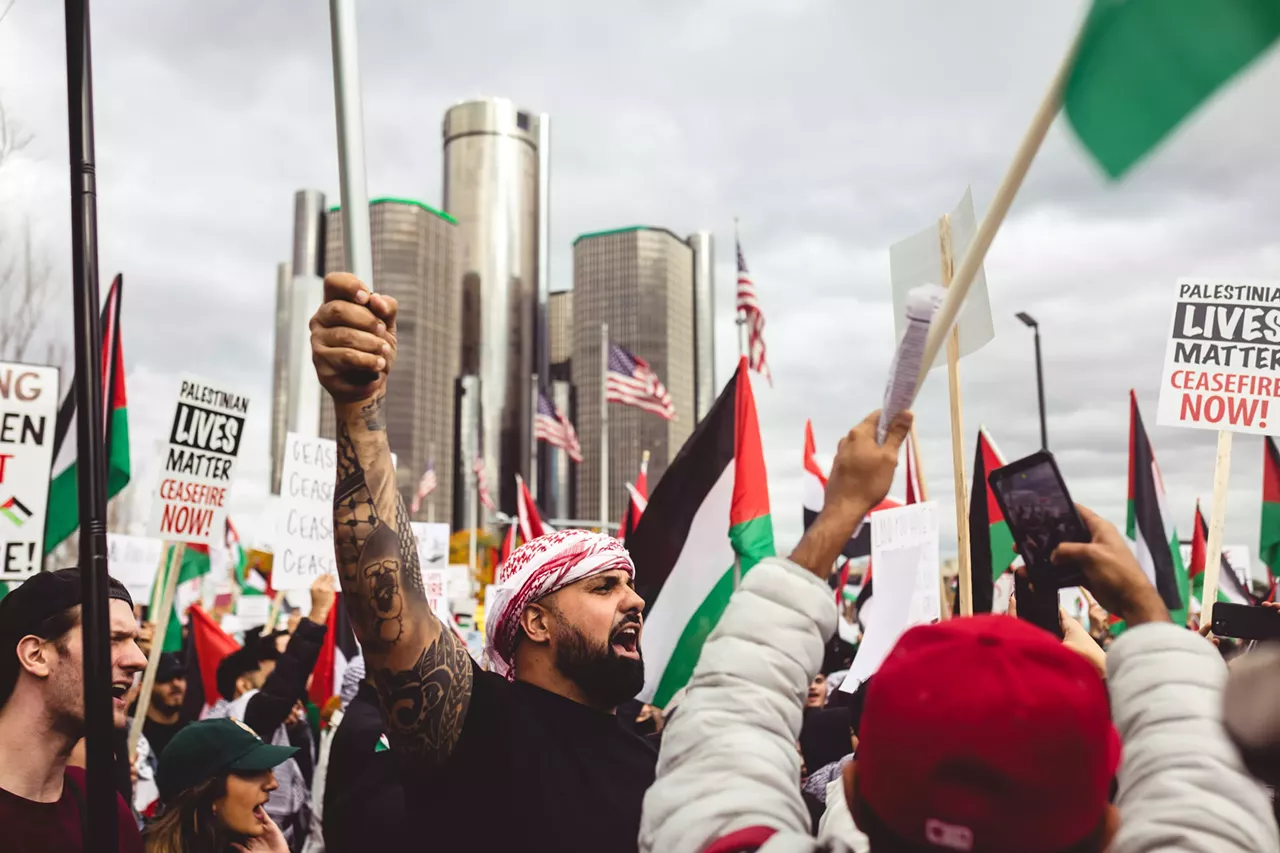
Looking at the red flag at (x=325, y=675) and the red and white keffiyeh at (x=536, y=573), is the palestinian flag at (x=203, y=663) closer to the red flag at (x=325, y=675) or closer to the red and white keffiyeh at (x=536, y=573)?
the red flag at (x=325, y=675)

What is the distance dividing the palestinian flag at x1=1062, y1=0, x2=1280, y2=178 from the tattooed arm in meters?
1.27

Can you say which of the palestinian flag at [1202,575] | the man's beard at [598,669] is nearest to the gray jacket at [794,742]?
the man's beard at [598,669]

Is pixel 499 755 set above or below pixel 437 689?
below

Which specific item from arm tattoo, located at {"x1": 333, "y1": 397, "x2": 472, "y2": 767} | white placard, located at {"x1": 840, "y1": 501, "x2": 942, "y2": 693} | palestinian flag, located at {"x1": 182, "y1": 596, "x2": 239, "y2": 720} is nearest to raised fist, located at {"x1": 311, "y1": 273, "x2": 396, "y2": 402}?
arm tattoo, located at {"x1": 333, "y1": 397, "x2": 472, "y2": 767}

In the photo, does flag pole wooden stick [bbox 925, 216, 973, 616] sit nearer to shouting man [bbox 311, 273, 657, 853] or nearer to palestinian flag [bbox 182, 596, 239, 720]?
shouting man [bbox 311, 273, 657, 853]

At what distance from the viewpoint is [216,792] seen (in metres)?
3.38

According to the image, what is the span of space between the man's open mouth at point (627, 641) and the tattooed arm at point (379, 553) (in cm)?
77

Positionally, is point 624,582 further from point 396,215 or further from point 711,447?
point 396,215

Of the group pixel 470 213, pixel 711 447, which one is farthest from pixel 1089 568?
pixel 470 213

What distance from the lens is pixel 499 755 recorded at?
88.4 inches

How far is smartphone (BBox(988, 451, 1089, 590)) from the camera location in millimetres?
1657

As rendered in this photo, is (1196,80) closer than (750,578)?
Yes

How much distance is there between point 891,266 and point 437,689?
10.9 ft

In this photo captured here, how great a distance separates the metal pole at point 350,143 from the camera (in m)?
2.13
